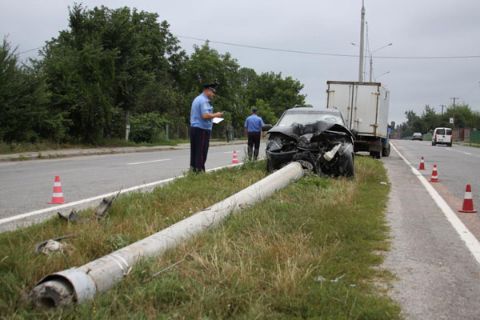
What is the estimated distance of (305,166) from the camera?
10609mm

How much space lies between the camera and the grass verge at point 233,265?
346 cm

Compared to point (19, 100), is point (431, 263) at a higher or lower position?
lower

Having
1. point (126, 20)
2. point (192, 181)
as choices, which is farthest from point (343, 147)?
point (126, 20)

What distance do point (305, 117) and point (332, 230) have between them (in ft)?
24.0

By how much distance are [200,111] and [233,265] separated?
5814mm

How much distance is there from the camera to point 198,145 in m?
9.92

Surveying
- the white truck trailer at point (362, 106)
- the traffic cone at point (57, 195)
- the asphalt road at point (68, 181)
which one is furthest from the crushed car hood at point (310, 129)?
the white truck trailer at point (362, 106)

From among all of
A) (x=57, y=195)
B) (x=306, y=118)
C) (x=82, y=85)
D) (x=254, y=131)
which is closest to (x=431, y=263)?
(x=57, y=195)

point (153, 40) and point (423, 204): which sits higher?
point (153, 40)

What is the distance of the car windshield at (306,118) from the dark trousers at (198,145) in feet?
8.78

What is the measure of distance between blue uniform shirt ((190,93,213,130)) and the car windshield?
9.30 ft

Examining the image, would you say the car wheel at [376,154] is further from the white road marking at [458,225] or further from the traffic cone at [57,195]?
the traffic cone at [57,195]

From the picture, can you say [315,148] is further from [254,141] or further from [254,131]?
[254,141]

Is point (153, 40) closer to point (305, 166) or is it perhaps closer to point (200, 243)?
point (305, 166)
